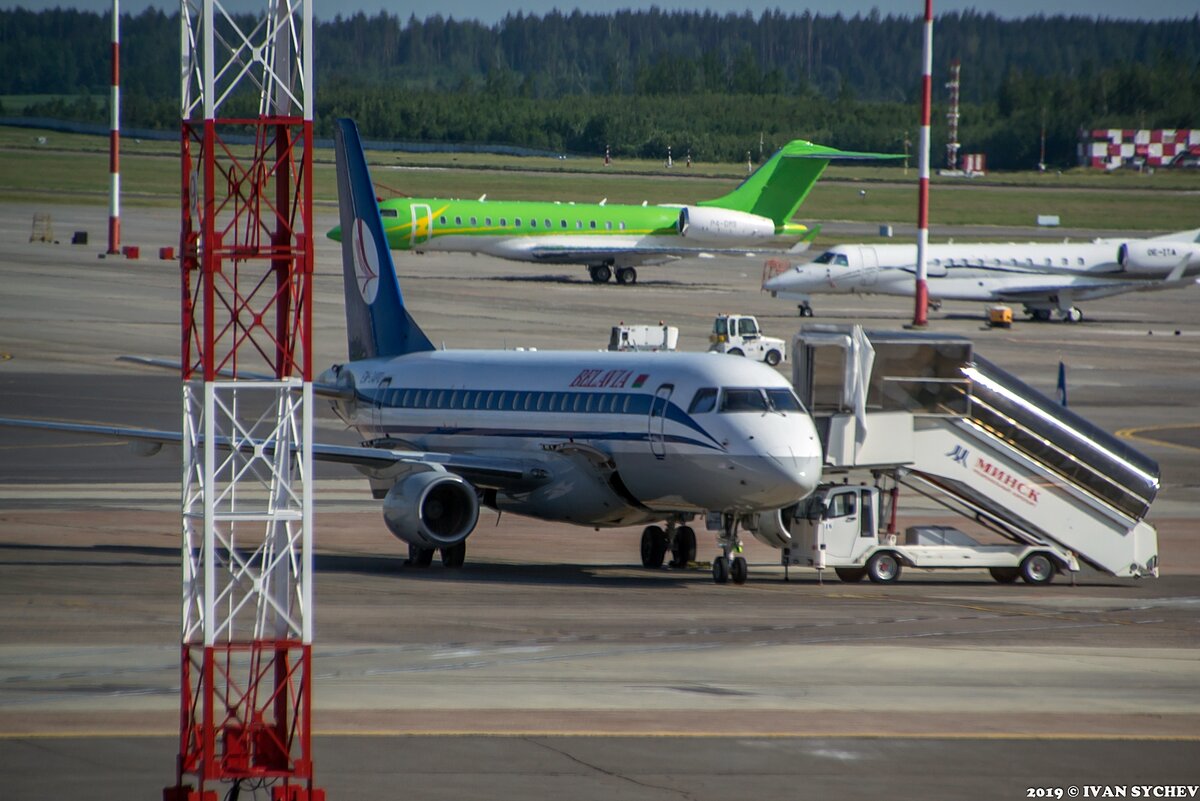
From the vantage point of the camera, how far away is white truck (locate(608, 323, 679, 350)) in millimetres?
66750

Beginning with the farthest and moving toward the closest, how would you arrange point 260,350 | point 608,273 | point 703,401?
1. point 608,273
2. point 703,401
3. point 260,350

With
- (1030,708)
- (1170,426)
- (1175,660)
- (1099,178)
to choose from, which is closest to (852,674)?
(1030,708)

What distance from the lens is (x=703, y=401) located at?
93.6 feet

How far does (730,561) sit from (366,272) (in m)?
11.5

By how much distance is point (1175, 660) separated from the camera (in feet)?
75.4

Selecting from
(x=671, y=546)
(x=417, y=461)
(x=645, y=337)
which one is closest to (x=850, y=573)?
(x=671, y=546)

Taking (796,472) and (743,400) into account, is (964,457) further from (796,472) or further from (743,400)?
(743,400)

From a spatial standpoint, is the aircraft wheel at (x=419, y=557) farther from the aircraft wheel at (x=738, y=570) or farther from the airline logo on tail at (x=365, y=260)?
the airline logo on tail at (x=365, y=260)

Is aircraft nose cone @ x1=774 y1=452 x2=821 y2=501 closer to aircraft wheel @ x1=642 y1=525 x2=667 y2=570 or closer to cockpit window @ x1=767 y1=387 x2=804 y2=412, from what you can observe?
cockpit window @ x1=767 y1=387 x2=804 y2=412

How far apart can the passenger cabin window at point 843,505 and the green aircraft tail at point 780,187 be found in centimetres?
7279

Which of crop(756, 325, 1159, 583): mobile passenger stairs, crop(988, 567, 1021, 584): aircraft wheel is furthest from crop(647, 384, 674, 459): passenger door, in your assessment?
crop(988, 567, 1021, 584): aircraft wheel

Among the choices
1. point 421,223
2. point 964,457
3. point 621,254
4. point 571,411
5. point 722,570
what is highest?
point 421,223

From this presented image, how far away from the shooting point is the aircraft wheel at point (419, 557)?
30.5 meters

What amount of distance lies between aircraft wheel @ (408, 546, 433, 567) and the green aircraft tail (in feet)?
239
